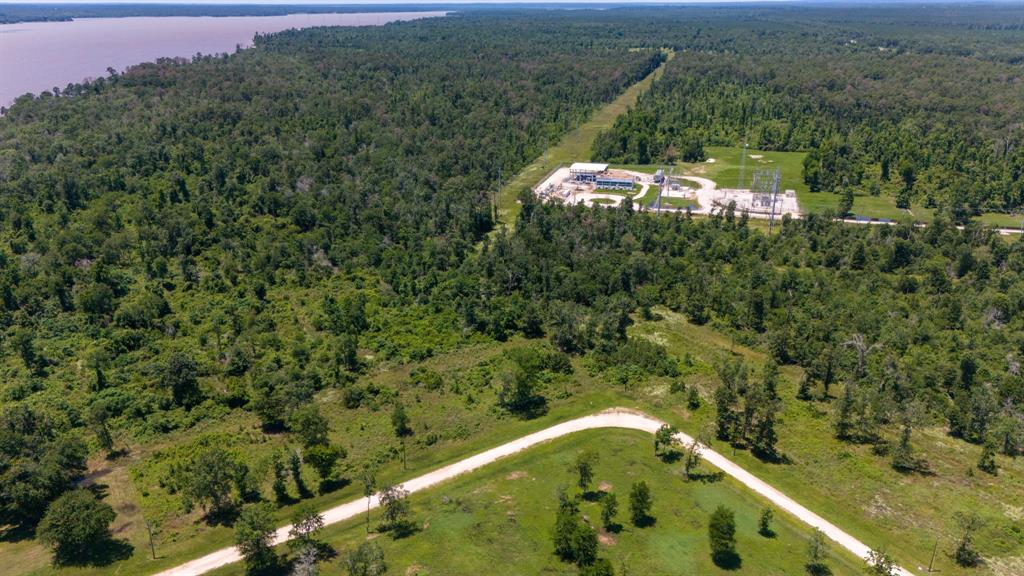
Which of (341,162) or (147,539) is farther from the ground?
(341,162)

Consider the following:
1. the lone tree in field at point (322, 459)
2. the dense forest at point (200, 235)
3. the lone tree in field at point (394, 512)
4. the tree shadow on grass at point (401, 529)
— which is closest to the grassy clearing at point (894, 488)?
the tree shadow on grass at point (401, 529)

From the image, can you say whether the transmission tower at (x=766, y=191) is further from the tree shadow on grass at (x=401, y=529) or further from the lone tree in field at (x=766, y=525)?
the tree shadow on grass at (x=401, y=529)

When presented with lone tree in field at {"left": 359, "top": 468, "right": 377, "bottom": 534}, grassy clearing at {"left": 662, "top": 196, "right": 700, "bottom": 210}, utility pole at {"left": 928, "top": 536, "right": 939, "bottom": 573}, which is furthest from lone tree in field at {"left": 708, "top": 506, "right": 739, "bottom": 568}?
grassy clearing at {"left": 662, "top": 196, "right": 700, "bottom": 210}

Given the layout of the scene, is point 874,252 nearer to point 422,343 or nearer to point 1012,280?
point 1012,280

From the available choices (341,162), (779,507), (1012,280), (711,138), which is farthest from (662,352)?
(711,138)

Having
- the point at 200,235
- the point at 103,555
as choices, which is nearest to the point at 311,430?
the point at 103,555

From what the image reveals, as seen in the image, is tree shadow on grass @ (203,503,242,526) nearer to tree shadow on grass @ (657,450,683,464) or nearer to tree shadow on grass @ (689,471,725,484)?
tree shadow on grass @ (657,450,683,464)
